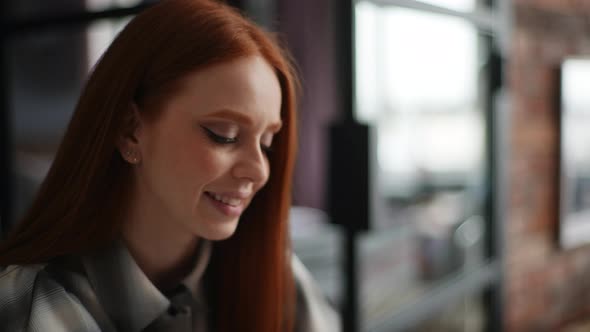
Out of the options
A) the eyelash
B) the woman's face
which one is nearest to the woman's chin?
the woman's face

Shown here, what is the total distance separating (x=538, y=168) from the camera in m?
2.69

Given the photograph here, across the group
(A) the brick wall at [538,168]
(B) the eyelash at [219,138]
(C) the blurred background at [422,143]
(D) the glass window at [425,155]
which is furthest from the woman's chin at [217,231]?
(A) the brick wall at [538,168]

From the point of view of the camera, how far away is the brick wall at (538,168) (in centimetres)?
258

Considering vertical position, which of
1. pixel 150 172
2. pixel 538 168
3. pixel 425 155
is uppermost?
pixel 150 172

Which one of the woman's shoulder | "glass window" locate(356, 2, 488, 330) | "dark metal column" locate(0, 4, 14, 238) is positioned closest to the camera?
the woman's shoulder

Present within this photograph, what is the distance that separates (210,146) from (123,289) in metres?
0.19

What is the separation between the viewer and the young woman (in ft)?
1.98

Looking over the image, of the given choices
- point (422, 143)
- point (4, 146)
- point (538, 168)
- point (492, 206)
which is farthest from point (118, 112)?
point (538, 168)

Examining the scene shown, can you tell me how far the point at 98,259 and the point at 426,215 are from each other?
1.93 m

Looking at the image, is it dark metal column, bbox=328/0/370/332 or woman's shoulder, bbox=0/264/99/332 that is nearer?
woman's shoulder, bbox=0/264/99/332

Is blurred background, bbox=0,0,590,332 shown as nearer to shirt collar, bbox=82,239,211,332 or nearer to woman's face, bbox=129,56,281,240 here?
woman's face, bbox=129,56,281,240

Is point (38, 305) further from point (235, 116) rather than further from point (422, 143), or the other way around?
point (422, 143)

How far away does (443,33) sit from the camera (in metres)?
2.23

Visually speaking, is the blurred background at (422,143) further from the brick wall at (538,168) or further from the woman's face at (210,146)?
the woman's face at (210,146)
